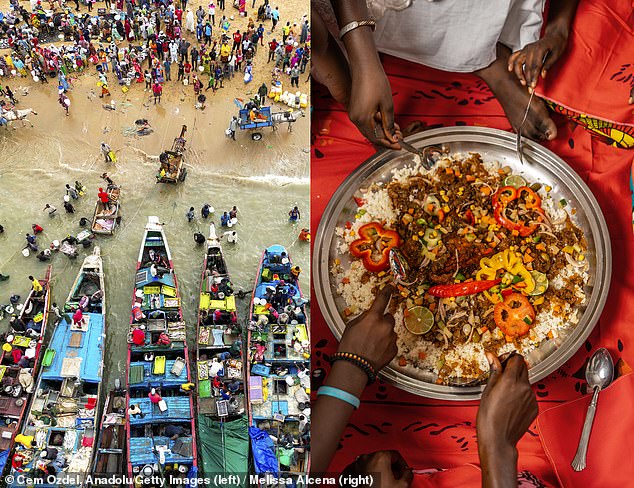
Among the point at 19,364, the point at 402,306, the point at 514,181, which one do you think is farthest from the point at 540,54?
the point at 19,364

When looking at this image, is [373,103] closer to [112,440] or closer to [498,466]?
[498,466]

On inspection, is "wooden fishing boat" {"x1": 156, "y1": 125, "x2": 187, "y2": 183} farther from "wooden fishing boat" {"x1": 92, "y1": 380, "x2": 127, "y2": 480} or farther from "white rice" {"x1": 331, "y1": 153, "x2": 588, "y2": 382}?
"white rice" {"x1": 331, "y1": 153, "x2": 588, "y2": 382}

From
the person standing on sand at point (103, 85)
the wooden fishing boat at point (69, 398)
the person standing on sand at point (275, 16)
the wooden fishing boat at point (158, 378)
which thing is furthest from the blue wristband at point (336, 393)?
the person standing on sand at point (103, 85)

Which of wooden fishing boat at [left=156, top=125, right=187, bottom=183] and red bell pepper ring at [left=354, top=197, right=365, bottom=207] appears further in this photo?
wooden fishing boat at [left=156, top=125, right=187, bottom=183]

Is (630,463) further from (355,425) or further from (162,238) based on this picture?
(162,238)

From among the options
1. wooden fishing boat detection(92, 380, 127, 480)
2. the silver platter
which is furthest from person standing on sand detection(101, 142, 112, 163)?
the silver platter

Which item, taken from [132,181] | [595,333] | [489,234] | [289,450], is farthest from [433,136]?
[132,181]

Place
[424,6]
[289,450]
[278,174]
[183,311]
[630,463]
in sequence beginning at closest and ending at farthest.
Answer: [630,463]
[424,6]
[289,450]
[183,311]
[278,174]
